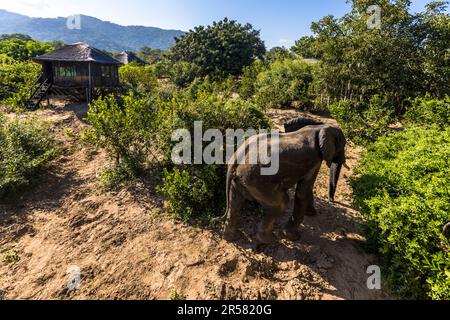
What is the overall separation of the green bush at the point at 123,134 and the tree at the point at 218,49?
732 inches

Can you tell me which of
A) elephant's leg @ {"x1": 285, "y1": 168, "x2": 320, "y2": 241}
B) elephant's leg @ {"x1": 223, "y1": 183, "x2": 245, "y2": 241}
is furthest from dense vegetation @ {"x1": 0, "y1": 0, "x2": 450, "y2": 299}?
elephant's leg @ {"x1": 285, "y1": 168, "x2": 320, "y2": 241}

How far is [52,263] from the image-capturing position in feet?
13.6

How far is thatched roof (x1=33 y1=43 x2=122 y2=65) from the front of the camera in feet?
47.8

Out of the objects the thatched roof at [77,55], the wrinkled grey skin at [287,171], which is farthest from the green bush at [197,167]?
the thatched roof at [77,55]

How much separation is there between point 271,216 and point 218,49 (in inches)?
1012

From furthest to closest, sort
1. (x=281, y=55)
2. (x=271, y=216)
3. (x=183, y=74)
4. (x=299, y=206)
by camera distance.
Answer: (x=281, y=55)
(x=183, y=74)
(x=299, y=206)
(x=271, y=216)

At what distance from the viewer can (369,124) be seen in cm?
823

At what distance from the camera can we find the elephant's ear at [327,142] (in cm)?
334

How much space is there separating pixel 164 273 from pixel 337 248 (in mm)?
2801

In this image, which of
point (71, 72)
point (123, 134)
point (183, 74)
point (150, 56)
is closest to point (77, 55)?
point (71, 72)

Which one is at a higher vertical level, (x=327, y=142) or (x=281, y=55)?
(x=281, y=55)

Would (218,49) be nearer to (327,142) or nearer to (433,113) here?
(433,113)

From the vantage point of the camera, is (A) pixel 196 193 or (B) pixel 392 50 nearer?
(A) pixel 196 193

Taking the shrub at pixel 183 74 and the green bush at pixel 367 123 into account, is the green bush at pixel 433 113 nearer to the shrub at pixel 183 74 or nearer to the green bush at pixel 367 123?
the green bush at pixel 367 123
